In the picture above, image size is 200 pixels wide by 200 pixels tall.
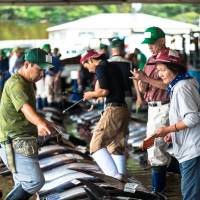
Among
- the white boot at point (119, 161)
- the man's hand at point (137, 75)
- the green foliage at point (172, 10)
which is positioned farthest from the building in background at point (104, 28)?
the green foliage at point (172, 10)

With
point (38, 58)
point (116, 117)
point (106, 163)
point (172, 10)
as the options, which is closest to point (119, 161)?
point (106, 163)

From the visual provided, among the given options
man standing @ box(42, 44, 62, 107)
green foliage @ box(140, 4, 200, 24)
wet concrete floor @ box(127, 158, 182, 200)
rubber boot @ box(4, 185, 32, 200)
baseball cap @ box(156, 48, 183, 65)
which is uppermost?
baseball cap @ box(156, 48, 183, 65)

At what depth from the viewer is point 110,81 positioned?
315 inches

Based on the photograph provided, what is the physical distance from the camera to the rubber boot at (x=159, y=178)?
7.77m

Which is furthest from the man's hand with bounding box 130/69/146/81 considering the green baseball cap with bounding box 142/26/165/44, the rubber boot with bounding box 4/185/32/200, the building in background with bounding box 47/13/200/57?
the building in background with bounding box 47/13/200/57

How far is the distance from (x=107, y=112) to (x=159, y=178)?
1132 mm

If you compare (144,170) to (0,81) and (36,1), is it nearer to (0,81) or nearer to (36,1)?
(36,1)

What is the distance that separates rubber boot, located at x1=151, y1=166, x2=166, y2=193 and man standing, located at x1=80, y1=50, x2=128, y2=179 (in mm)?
457

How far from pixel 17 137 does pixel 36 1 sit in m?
8.25

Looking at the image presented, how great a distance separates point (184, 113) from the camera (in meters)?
5.19

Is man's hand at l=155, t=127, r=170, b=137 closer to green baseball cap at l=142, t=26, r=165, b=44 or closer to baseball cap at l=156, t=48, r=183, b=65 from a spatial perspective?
baseball cap at l=156, t=48, r=183, b=65

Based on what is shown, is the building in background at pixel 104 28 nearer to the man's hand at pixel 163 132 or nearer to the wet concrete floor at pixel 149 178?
the wet concrete floor at pixel 149 178

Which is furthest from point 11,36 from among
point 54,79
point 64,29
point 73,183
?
point 73,183

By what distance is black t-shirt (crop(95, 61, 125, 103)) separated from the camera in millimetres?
7906
